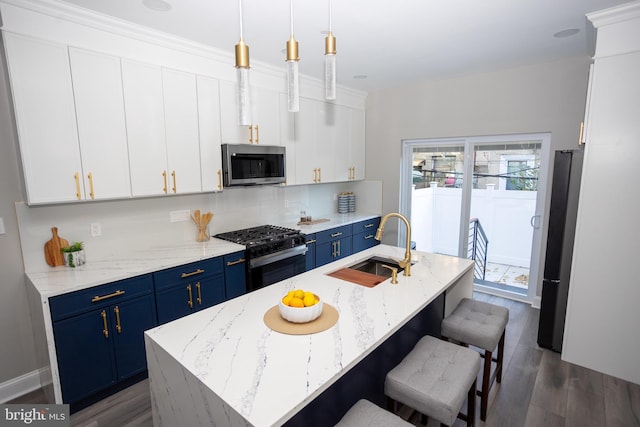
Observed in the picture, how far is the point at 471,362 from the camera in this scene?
1744 mm

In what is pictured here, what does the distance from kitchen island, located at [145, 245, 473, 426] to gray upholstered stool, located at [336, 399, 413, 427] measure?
0.51ft

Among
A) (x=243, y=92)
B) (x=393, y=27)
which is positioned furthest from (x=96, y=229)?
(x=393, y=27)

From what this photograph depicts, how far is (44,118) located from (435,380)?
2.86 metres

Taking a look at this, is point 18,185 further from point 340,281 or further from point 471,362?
point 471,362

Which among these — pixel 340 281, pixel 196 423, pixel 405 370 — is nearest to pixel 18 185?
pixel 196 423

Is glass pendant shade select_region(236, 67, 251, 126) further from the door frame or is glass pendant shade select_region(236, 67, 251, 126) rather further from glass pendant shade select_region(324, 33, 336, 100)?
the door frame

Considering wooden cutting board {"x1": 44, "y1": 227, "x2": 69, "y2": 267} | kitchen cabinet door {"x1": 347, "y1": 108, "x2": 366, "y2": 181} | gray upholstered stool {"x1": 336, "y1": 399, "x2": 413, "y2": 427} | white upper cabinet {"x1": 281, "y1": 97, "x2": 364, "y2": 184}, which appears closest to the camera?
gray upholstered stool {"x1": 336, "y1": 399, "x2": 413, "y2": 427}

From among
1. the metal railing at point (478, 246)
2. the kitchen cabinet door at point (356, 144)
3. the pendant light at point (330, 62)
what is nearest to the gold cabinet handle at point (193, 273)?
the pendant light at point (330, 62)

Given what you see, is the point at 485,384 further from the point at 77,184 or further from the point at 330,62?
the point at 77,184

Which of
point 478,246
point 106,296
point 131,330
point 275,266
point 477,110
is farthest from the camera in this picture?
point 478,246

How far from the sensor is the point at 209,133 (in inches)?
122

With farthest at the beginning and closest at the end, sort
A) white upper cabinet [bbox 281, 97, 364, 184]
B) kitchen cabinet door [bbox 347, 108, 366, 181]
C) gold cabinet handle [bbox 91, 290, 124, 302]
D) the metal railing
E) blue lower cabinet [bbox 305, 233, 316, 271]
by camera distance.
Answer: kitchen cabinet door [bbox 347, 108, 366, 181], the metal railing, white upper cabinet [bbox 281, 97, 364, 184], blue lower cabinet [bbox 305, 233, 316, 271], gold cabinet handle [bbox 91, 290, 124, 302]

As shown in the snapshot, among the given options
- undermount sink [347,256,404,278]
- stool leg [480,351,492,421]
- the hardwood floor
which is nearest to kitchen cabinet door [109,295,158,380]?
the hardwood floor

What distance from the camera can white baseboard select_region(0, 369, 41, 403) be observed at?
2.39 meters
